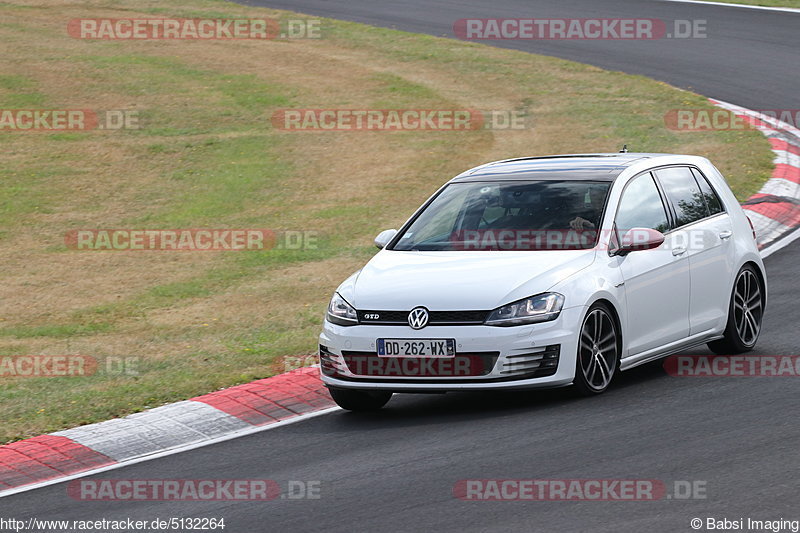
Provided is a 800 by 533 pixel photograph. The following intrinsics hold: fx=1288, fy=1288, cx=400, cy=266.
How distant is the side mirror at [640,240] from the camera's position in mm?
9117

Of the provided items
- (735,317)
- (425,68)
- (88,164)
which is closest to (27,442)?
A: (735,317)

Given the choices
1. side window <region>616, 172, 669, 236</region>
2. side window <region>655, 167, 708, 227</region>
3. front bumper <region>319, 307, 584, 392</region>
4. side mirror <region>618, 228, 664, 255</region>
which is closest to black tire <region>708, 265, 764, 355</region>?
side window <region>655, 167, 708, 227</region>

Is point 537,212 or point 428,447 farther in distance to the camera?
point 537,212

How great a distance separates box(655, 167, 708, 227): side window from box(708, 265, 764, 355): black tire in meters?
0.64

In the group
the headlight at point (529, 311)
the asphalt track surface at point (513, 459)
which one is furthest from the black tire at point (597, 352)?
the headlight at point (529, 311)

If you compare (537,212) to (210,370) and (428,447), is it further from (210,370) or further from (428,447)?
(210,370)

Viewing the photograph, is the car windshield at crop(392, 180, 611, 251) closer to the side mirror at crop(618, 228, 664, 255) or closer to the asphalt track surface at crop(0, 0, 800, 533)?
the side mirror at crop(618, 228, 664, 255)

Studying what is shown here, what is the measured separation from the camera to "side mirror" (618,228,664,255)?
29.9 feet

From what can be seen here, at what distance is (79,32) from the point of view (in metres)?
31.3

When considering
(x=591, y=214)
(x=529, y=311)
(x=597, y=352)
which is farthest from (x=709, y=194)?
(x=529, y=311)

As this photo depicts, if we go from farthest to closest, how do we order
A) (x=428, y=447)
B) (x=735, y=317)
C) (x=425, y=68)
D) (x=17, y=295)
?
(x=425, y=68), (x=17, y=295), (x=735, y=317), (x=428, y=447)

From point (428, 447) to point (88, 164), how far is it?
1453 centimetres

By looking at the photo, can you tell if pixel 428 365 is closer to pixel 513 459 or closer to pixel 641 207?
pixel 513 459

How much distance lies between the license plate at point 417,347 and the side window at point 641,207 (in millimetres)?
1753
